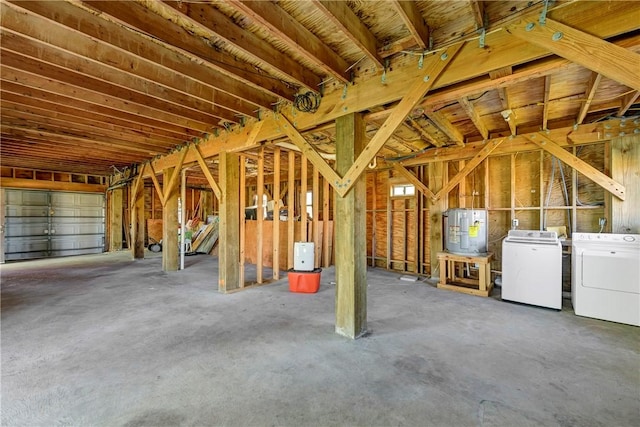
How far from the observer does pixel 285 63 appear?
259 cm

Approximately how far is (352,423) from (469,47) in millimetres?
2756

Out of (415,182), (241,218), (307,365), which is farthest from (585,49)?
(241,218)

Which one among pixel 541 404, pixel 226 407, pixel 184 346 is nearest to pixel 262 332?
pixel 184 346

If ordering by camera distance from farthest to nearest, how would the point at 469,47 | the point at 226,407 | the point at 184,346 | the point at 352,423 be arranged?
the point at 184,346 → the point at 469,47 → the point at 226,407 → the point at 352,423

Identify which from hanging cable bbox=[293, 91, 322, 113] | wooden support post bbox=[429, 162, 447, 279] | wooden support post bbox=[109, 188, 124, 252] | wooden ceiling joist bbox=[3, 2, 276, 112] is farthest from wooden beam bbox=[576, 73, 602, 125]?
wooden support post bbox=[109, 188, 124, 252]

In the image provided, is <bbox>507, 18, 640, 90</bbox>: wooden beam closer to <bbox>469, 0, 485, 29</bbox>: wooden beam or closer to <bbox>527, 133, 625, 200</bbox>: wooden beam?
<bbox>469, 0, 485, 29</bbox>: wooden beam

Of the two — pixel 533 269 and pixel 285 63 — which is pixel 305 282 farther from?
pixel 533 269

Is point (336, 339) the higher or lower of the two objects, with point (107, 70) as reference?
lower

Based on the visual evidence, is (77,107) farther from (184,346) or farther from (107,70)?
(184,346)

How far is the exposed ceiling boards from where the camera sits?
1906mm

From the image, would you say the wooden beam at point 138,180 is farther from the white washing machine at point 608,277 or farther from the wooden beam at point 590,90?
the white washing machine at point 608,277

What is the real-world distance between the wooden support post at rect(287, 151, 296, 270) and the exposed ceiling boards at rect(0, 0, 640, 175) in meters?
1.22

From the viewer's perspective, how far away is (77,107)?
352 centimetres

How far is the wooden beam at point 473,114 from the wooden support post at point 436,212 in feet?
3.22
